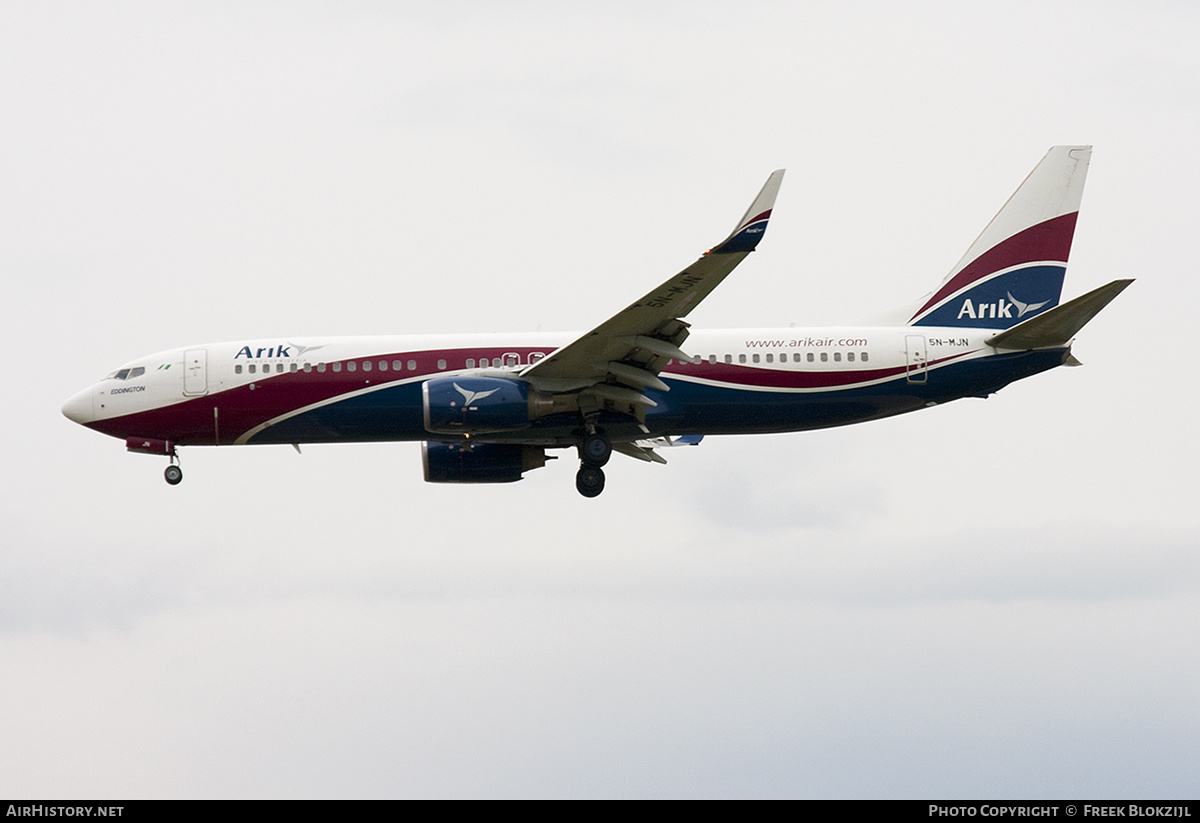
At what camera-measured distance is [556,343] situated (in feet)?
125

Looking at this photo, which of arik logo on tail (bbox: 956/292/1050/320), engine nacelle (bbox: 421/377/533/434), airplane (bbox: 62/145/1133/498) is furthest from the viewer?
arik logo on tail (bbox: 956/292/1050/320)

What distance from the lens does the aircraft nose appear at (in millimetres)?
39031

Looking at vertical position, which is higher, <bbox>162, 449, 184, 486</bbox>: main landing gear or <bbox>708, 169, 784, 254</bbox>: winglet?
<bbox>708, 169, 784, 254</bbox>: winglet

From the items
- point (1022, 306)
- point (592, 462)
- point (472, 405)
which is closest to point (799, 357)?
point (592, 462)

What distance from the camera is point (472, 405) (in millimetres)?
35750

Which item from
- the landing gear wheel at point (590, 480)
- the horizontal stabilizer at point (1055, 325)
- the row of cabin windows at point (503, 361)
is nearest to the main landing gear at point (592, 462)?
the landing gear wheel at point (590, 480)

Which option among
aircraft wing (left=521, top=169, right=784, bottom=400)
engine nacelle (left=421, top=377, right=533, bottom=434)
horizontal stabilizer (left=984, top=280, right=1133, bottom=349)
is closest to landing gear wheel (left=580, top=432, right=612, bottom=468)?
aircraft wing (left=521, top=169, right=784, bottom=400)

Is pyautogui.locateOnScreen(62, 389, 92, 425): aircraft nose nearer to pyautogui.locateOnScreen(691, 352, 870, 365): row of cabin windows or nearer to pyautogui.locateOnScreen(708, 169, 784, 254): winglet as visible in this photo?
pyautogui.locateOnScreen(691, 352, 870, 365): row of cabin windows

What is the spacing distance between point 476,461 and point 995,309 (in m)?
14.1

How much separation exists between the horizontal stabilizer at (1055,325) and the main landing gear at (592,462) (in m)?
9.86

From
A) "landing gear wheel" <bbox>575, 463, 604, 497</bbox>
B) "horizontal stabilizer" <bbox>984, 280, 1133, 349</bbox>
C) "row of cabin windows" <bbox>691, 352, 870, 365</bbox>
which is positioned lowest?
"landing gear wheel" <bbox>575, 463, 604, 497</bbox>

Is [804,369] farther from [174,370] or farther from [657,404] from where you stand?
[174,370]

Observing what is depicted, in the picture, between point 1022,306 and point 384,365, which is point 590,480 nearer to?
point 384,365
